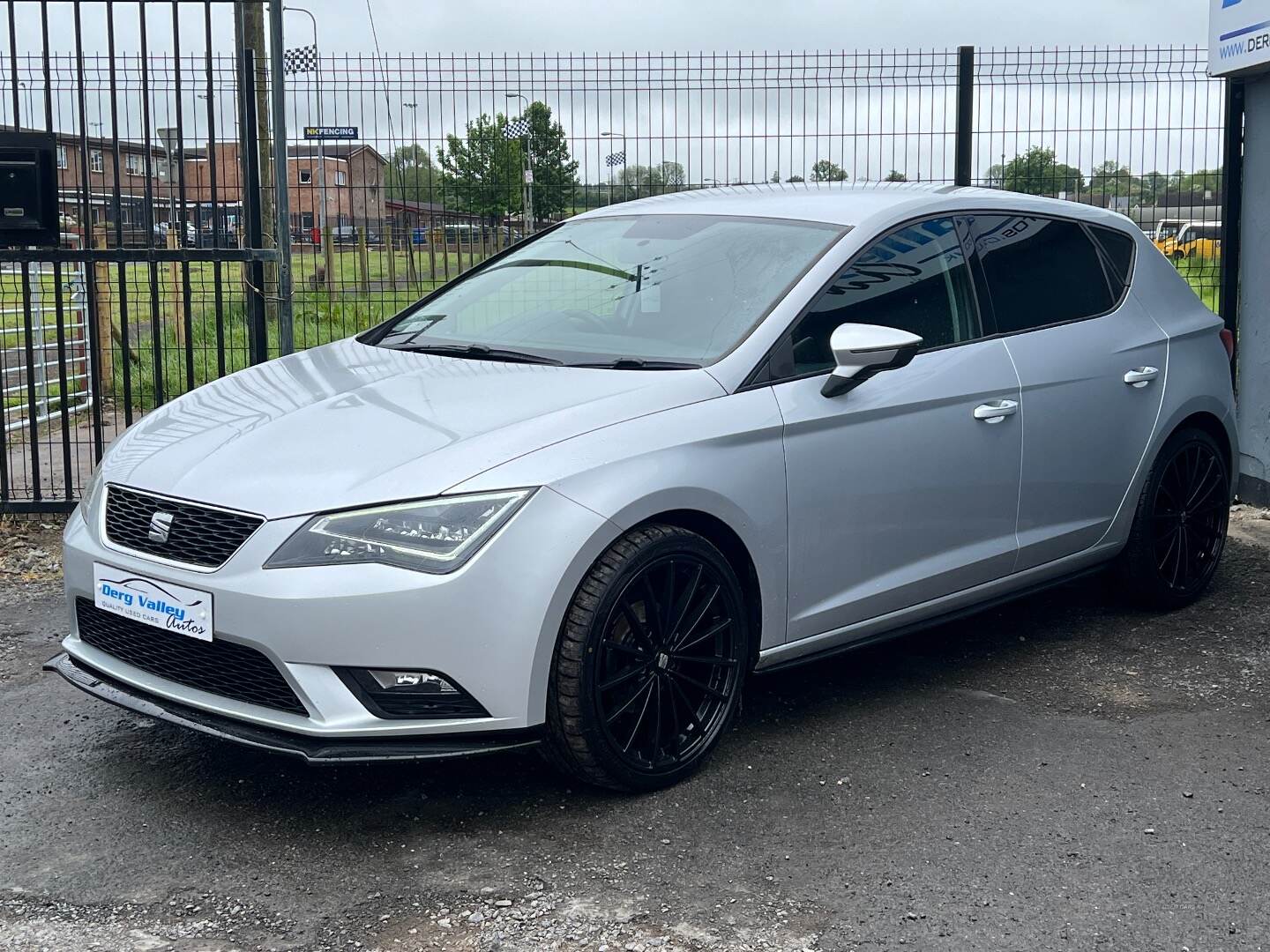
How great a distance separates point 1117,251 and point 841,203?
1.41 m

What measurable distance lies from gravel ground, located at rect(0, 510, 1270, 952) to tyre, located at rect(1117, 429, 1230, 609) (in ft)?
2.20

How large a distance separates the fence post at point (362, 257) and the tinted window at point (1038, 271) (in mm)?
4227

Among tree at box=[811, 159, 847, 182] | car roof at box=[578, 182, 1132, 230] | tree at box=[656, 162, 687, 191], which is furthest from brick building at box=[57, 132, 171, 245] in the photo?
tree at box=[811, 159, 847, 182]

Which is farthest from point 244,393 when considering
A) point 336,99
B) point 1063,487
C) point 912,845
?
point 336,99

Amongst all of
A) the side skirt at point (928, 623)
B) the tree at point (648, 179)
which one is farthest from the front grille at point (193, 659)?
the tree at point (648, 179)

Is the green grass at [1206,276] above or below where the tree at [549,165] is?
below

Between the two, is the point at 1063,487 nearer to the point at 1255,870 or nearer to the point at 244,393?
the point at 1255,870

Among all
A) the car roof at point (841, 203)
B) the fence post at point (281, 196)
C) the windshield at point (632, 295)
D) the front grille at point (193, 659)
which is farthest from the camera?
the fence post at point (281, 196)

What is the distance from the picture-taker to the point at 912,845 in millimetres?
3625

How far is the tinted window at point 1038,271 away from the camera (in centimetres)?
494

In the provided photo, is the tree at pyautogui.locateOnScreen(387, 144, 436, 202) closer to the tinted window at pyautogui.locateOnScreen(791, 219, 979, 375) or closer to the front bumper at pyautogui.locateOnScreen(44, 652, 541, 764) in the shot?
the tinted window at pyautogui.locateOnScreen(791, 219, 979, 375)

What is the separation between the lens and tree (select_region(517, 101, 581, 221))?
8.30m

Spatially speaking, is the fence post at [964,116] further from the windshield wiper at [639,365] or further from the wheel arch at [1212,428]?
the windshield wiper at [639,365]

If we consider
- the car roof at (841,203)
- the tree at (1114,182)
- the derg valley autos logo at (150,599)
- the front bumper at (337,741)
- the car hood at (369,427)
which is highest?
the tree at (1114,182)
